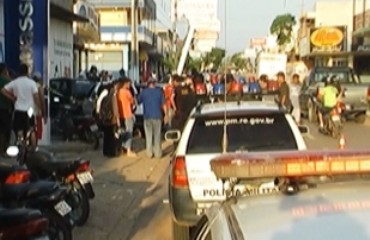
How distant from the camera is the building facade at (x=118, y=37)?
209 ft

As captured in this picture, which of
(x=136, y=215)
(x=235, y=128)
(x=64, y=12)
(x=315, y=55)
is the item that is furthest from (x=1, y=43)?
(x=315, y=55)

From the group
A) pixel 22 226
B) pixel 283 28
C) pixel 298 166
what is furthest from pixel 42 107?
pixel 283 28

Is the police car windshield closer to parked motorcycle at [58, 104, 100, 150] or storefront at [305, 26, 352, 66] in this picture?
parked motorcycle at [58, 104, 100, 150]

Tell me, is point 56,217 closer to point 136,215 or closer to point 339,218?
point 136,215

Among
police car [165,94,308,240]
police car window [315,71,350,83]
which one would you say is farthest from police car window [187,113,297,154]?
police car window [315,71,350,83]

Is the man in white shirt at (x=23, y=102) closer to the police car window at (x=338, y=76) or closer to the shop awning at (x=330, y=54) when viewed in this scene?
the police car window at (x=338, y=76)

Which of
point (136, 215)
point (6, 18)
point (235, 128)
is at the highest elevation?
point (6, 18)

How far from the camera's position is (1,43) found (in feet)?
81.1

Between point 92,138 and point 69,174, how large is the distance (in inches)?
433

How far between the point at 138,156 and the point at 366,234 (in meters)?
16.7

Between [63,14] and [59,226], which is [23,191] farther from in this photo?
[63,14]

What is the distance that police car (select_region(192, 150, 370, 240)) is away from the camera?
10.8 feet

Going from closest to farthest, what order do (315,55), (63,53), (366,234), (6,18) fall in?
(366,234) → (6,18) → (63,53) → (315,55)

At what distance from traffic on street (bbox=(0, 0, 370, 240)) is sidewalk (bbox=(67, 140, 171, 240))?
0.13 ft
